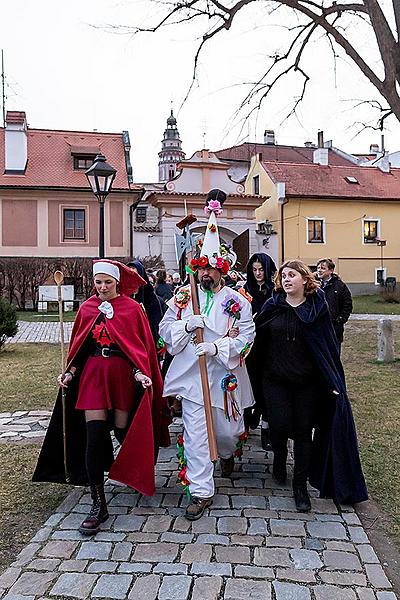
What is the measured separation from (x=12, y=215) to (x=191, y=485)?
26455mm

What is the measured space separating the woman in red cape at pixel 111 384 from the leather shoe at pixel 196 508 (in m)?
0.29

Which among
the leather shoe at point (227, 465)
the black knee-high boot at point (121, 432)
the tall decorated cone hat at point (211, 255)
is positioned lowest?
the leather shoe at point (227, 465)

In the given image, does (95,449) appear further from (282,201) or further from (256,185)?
(256,185)

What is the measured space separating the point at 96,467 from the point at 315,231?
31.7 m

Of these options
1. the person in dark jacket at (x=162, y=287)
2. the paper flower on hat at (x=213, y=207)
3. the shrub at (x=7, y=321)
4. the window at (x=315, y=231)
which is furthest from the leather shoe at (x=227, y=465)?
the window at (x=315, y=231)

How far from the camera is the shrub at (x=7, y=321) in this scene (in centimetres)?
1255

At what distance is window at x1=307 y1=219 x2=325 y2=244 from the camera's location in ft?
113

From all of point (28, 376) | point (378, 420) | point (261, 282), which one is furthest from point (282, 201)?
point (261, 282)

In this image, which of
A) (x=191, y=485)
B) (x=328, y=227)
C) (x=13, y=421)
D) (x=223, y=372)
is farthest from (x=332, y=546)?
(x=328, y=227)

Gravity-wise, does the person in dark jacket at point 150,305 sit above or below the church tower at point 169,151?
below

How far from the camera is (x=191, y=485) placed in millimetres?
4340

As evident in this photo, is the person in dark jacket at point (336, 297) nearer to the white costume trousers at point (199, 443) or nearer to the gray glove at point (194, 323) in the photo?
the white costume trousers at point (199, 443)

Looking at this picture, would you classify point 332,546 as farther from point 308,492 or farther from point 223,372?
point 223,372

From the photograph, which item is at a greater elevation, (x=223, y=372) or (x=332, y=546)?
(x=223, y=372)
